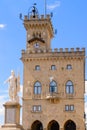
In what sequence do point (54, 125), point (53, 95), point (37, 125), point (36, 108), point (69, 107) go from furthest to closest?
1. point (54, 125)
2. point (37, 125)
3. point (36, 108)
4. point (53, 95)
5. point (69, 107)

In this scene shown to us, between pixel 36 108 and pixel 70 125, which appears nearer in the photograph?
pixel 36 108

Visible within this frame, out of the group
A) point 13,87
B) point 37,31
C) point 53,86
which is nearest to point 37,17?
point 37,31

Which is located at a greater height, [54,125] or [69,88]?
[69,88]

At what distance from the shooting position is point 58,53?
7644 cm

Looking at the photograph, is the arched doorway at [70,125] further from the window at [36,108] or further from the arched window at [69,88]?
the window at [36,108]

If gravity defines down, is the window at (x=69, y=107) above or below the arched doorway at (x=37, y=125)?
above

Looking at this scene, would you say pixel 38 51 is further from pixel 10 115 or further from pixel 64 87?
pixel 10 115

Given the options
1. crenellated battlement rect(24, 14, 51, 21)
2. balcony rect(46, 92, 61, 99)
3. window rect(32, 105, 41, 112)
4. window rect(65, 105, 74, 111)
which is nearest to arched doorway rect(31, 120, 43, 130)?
window rect(32, 105, 41, 112)

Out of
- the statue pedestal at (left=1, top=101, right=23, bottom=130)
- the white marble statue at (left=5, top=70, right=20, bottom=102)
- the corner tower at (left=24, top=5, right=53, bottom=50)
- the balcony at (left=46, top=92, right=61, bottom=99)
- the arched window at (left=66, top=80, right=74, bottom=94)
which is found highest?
the corner tower at (left=24, top=5, right=53, bottom=50)

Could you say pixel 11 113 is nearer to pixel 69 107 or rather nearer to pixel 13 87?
pixel 13 87

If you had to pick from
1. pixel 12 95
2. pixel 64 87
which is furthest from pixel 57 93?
pixel 12 95

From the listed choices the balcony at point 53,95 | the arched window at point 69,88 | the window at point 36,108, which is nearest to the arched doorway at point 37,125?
the window at point 36,108

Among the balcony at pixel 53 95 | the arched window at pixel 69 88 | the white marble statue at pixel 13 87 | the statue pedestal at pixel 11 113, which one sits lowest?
the statue pedestal at pixel 11 113

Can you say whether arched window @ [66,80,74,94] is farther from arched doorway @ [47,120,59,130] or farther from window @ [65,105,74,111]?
arched doorway @ [47,120,59,130]
